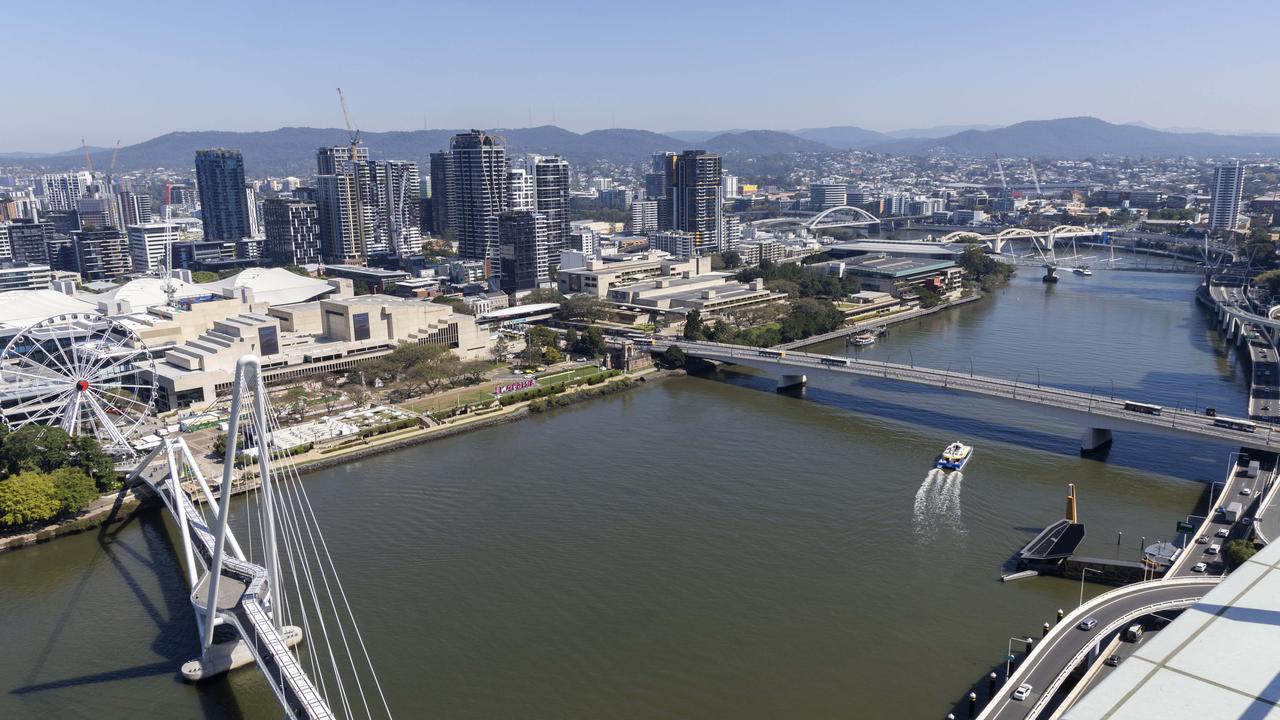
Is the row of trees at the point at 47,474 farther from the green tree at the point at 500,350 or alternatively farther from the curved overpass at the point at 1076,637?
the curved overpass at the point at 1076,637

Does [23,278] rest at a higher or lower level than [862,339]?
higher

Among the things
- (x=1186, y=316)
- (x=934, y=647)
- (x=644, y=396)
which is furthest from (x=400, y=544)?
(x=1186, y=316)

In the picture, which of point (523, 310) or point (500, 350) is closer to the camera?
point (500, 350)

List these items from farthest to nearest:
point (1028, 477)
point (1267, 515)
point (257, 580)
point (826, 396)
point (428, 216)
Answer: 1. point (428, 216)
2. point (826, 396)
3. point (1028, 477)
4. point (1267, 515)
5. point (257, 580)

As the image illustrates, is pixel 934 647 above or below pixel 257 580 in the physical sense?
below

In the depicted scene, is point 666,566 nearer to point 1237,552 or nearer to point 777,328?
point 1237,552

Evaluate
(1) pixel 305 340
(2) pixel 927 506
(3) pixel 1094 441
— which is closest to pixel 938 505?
(2) pixel 927 506

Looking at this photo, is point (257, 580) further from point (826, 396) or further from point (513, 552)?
point (826, 396)

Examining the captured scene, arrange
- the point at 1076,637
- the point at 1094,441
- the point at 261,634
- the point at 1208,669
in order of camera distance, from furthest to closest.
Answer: the point at 1094,441 → the point at 1076,637 → the point at 261,634 → the point at 1208,669

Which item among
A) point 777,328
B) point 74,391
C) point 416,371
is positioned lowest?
point 777,328
